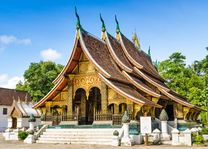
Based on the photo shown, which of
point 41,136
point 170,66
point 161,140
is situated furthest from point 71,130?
point 170,66

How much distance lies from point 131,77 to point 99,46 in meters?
3.33

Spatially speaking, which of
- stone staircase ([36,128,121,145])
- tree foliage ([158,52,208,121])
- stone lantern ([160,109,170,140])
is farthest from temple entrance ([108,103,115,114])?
tree foliage ([158,52,208,121])

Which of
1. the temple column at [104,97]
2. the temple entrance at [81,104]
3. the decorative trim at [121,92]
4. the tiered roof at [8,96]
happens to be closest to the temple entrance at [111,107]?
the temple column at [104,97]

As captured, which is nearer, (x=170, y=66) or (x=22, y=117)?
(x=22, y=117)

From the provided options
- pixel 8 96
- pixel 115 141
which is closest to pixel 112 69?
pixel 115 141

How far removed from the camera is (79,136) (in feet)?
53.9

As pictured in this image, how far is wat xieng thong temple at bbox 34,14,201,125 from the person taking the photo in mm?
17672

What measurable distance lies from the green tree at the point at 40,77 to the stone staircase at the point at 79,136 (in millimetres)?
28130

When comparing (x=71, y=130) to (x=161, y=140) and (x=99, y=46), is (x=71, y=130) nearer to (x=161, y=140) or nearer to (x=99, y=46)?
(x=161, y=140)

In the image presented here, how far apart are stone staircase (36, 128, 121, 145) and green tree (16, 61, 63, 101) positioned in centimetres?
2813

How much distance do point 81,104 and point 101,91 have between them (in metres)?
2.96

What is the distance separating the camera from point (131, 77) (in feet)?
65.2

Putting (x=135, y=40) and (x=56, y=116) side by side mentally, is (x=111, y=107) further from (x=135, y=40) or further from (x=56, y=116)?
(x=135, y=40)

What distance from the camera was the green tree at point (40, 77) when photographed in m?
45.5
